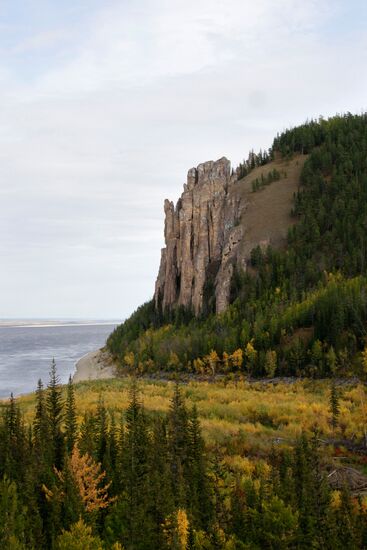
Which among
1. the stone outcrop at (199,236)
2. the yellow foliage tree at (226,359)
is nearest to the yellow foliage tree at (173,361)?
the yellow foliage tree at (226,359)

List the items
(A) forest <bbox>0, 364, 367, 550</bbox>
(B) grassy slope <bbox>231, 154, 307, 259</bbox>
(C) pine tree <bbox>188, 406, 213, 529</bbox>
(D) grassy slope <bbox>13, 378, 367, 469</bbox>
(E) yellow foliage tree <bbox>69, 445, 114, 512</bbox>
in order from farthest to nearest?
(B) grassy slope <bbox>231, 154, 307, 259</bbox> < (D) grassy slope <bbox>13, 378, 367, 469</bbox> < (E) yellow foliage tree <bbox>69, 445, 114, 512</bbox> < (C) pine tree <bbox>188, 406, 213, 529</bbox> < (A) forest <bbox>0, 364, 367, 550</bbox>

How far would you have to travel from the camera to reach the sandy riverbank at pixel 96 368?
96.9 meters

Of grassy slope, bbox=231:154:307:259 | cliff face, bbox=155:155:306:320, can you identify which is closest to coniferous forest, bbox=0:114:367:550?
cliff face, bbox=155:155:306:320

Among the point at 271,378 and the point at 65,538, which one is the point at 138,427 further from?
the point at 271,378

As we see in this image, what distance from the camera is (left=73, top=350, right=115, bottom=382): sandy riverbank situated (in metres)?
96.9

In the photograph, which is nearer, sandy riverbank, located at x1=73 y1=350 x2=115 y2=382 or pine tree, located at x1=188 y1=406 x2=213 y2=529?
pine tree, located at x1=188 y1=406 x2=213 y2=529

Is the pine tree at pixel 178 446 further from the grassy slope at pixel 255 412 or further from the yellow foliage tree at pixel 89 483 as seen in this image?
the yellow foliage tree at pixel 89 483

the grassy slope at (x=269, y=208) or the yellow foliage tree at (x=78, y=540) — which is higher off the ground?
the grassy slope at (x=269, y=208)

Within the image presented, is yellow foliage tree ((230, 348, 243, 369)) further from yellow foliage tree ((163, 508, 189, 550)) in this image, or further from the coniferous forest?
yellow foliage tree ((163, 508, 189, 550))

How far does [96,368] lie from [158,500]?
91141 millimetres

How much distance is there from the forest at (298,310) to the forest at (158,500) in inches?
1764

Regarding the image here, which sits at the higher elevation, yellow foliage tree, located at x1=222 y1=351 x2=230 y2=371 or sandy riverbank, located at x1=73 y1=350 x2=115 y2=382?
yellow foliage tree, located at x1=222 y1=351 x2=230 y2=371

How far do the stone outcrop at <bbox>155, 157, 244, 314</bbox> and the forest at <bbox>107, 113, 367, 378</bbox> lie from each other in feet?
16.8

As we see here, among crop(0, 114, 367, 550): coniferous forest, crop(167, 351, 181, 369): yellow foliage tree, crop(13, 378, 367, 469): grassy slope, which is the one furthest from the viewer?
crop(167, 351, 181, 369): yellow foliage tree
